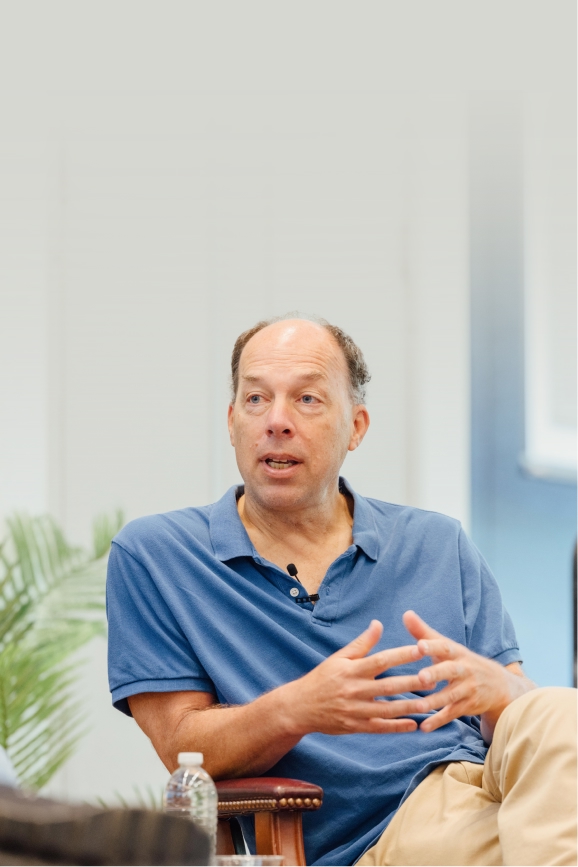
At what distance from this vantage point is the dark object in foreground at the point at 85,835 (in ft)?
2.34

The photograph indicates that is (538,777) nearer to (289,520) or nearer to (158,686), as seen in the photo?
(158,686)

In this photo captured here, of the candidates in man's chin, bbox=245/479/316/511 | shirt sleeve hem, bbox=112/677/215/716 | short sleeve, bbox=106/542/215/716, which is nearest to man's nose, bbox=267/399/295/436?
man's chin, bbox=245/479/316/511

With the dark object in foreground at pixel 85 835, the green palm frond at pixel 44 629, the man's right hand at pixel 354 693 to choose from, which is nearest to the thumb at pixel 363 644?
the man's right hand at pixel 354 693

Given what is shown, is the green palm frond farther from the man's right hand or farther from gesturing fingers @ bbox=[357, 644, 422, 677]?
gesturing fingers @ bbox=[357, 644, 422, 677]

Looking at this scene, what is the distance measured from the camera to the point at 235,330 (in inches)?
150

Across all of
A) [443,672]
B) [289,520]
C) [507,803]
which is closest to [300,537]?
[289,520]

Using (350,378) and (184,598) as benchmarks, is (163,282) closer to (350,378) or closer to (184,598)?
(350,378)

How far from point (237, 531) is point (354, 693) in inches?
21.6

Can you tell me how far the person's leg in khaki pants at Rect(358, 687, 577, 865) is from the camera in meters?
1.42

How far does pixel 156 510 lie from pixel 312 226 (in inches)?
49.5

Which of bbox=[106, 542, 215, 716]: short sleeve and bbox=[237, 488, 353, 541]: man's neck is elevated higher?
bbox=[237, 488, 353, 541]: man's neck

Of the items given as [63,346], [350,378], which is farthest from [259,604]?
[63,346]

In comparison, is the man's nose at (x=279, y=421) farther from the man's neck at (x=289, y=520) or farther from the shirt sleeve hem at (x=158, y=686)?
the shirt sleeve hem at (x=158, y=686)

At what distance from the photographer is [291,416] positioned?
7.07 ft
